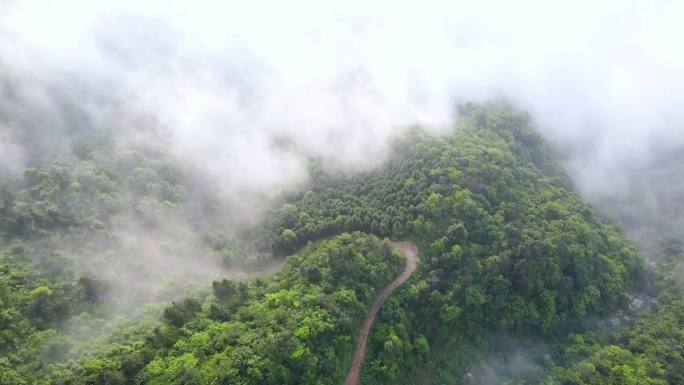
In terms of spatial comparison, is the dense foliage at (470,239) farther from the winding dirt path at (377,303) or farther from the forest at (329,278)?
the winding dirt path at (377,303)

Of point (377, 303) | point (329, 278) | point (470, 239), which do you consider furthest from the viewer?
point (470, 239)

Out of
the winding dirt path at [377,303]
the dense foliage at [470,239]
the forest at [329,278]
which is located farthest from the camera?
the dense foliage at [470,239]

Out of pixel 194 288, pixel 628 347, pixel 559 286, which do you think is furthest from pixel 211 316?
pixel 628 347

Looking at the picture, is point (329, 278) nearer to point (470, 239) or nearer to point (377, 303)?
point (377, 303)

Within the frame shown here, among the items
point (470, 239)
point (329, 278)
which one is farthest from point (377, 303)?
point (470, 239)

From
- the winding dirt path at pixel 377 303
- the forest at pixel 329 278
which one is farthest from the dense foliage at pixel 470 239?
the winding dirt path at pixel 377 303
